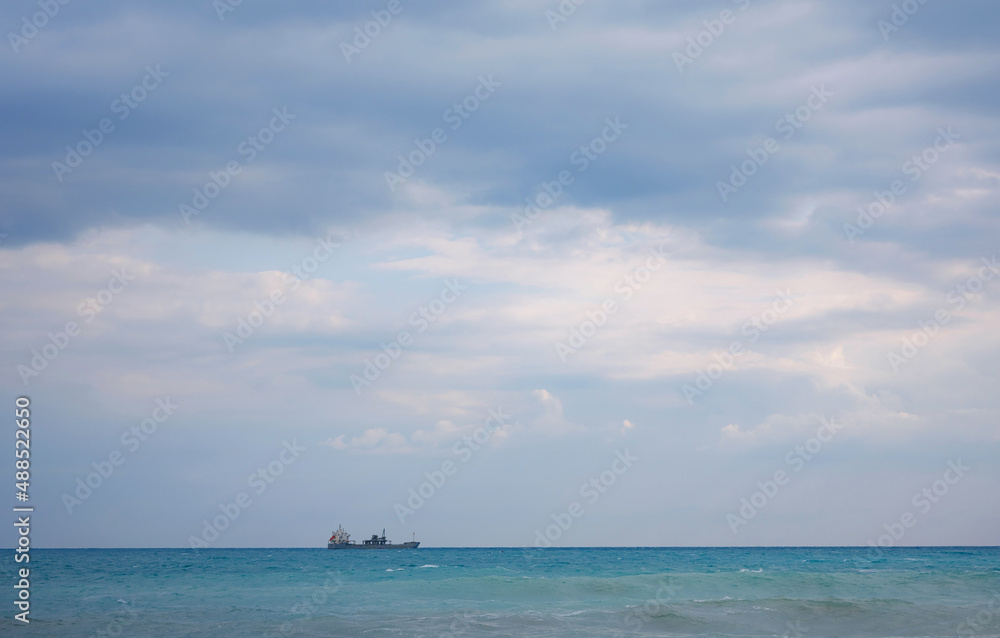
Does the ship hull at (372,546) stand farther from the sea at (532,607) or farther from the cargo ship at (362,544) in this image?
the sea at (532,607)

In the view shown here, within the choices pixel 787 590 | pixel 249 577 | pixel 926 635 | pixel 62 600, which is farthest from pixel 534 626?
pixel 249 577

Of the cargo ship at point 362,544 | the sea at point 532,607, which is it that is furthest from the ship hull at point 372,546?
the sea at point 532,607

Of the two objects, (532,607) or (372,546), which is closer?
(532,607)

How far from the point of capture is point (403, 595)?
33.5 metres

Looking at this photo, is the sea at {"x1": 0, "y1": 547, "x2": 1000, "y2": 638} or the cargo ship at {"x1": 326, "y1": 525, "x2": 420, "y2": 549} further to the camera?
the cargo ship at {"x1": 326, "y1": 525, "x2": 420, "y2": 549}

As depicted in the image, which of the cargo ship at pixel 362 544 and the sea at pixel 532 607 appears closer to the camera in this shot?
the sea at pixel 532 607

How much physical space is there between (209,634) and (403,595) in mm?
11751

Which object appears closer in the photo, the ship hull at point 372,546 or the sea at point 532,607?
the sea at point 532,607

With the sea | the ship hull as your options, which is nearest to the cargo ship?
the ship hull

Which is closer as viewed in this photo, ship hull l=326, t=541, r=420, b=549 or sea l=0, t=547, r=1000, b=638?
sea l=0, t=547, r=1000, b=638

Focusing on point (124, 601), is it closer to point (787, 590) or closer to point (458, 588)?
point (458, 588)

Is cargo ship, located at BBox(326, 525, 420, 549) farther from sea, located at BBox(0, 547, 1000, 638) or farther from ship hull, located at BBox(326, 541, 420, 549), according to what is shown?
sea, located at BBox(0, 547, 1000, 638)

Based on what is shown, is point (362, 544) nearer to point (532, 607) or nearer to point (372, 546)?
point (372, 546)

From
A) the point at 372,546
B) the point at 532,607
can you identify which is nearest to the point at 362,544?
the point at 372,546
